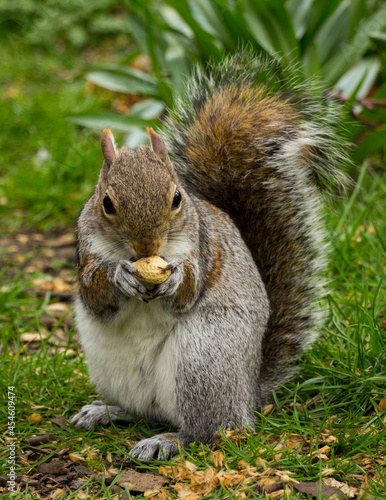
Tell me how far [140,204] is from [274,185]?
0.64m

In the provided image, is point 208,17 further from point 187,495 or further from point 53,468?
point 187,495

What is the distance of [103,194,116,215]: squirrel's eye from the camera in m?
1.95

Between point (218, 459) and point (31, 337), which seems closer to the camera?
point (218, 459)

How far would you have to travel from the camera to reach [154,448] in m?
2.14

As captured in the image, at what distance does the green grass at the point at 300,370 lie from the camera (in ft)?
6.73

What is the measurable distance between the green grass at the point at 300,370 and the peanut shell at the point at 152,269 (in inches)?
22.7

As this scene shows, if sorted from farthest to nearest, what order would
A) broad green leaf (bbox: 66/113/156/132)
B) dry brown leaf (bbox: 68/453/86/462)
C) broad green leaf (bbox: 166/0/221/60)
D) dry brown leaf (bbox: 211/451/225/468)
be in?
1. broad green leaf (bbox: 66/113/156/132)
2. broad green leaf (bbox: 166/0/221/60)
3. dry brown leaf (bbox: 68/453/86/462)
4. dry brown leaf (bbox: 211/451/225/468)

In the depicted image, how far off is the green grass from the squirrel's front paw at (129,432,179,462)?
0.04m

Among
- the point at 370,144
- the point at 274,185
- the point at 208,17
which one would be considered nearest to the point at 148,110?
the point at 208,17

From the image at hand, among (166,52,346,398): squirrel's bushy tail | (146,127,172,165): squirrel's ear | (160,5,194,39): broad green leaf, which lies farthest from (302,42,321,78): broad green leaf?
(146,127,172,165): squirrel's ear

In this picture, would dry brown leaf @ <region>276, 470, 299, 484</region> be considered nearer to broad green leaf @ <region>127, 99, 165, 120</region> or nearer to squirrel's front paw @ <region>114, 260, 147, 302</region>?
squirrel's front paw @ <region>114, 260, 147, 302</region>

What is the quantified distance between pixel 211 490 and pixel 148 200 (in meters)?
0.86

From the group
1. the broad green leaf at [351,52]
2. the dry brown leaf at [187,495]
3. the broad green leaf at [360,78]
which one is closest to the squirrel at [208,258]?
the dry brown leaf at [187,495]

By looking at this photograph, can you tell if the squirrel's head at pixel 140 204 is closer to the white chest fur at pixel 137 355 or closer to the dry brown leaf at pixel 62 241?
the white chest fur at pixel 137 355
